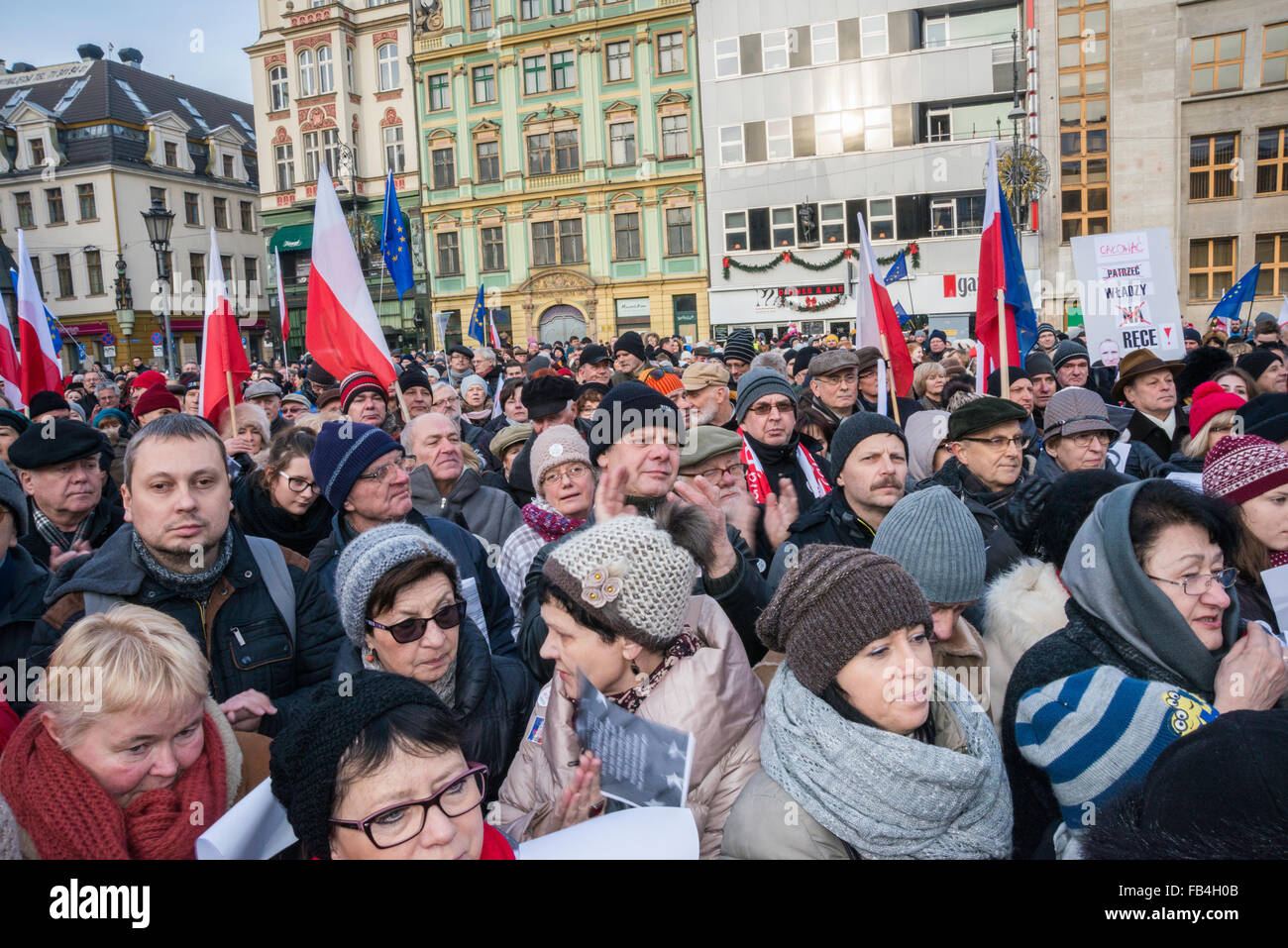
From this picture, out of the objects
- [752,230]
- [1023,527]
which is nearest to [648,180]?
[752,230]

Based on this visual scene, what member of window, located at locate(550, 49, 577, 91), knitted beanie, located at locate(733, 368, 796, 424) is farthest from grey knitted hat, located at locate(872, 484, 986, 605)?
window, located at locate(550, 49, 577, 91)

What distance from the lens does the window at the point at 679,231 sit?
30.1 metres

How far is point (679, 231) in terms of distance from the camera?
99.1 feet

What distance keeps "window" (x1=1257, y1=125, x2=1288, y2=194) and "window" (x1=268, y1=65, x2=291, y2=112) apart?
32.3m

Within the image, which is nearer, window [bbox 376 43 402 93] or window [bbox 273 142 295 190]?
window [bbox 376 43 402 93]

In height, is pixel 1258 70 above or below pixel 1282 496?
above

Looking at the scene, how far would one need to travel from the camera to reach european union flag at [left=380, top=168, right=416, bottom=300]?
8.27 metres

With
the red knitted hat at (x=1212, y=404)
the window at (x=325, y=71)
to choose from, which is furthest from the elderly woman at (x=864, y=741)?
the window at (x=325, y=71)

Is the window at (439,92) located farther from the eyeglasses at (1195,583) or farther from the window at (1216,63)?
the eyeglasses at (1195,583)

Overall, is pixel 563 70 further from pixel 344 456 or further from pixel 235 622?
pixel 235 622

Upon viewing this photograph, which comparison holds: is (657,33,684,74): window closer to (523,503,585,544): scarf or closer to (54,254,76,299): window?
(54,254,76,299): window

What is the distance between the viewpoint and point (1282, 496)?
2627 mm
